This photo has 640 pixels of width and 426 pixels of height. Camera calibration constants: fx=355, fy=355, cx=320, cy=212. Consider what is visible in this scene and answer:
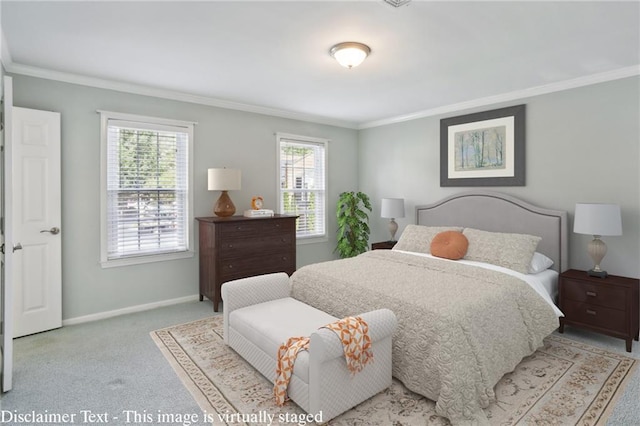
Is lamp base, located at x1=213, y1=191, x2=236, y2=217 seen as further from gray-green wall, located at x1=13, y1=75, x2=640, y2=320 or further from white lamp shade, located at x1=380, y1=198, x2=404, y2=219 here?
white lamp shade, located at x1=380, y1=198, x2=404, y2=219

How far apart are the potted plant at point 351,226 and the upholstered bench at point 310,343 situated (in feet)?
7.62

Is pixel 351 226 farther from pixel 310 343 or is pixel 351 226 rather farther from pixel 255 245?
pixel 310 343

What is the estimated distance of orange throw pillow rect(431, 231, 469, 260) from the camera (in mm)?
3757

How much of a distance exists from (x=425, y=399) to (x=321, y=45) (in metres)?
2.65

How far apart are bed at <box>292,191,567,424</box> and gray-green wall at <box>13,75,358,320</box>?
1803 millimetres

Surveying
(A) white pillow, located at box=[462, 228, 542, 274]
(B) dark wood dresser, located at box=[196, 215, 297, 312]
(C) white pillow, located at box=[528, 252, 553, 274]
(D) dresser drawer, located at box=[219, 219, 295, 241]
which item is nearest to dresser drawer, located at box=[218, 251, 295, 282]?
(B) dark wood dresser, located at box=[196, 215, 297, 312]

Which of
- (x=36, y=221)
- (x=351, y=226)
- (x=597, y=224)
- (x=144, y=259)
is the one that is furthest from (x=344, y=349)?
(x=351, y=226)

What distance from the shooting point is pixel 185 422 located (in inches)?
81.8

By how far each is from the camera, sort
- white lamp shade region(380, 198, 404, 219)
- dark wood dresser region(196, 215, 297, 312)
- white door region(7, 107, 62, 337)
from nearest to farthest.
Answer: white door region(7, 107, 62, 337) < dark wood dresser region(196, 215, 297, 312) < white lamp shade region(380, 198, 404, 219)

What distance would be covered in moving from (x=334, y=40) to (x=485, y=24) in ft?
3.46

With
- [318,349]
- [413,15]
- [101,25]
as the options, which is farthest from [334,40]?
[318,349]

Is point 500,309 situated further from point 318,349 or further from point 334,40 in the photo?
point 334,40

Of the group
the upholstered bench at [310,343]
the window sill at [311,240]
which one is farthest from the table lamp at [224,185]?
the upholstered bench at [310,343]

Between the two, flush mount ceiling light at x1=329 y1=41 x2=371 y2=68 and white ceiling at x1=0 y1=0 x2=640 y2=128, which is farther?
flush mount ceiling light at x1=329 y1=41 x2=371 y2=68
